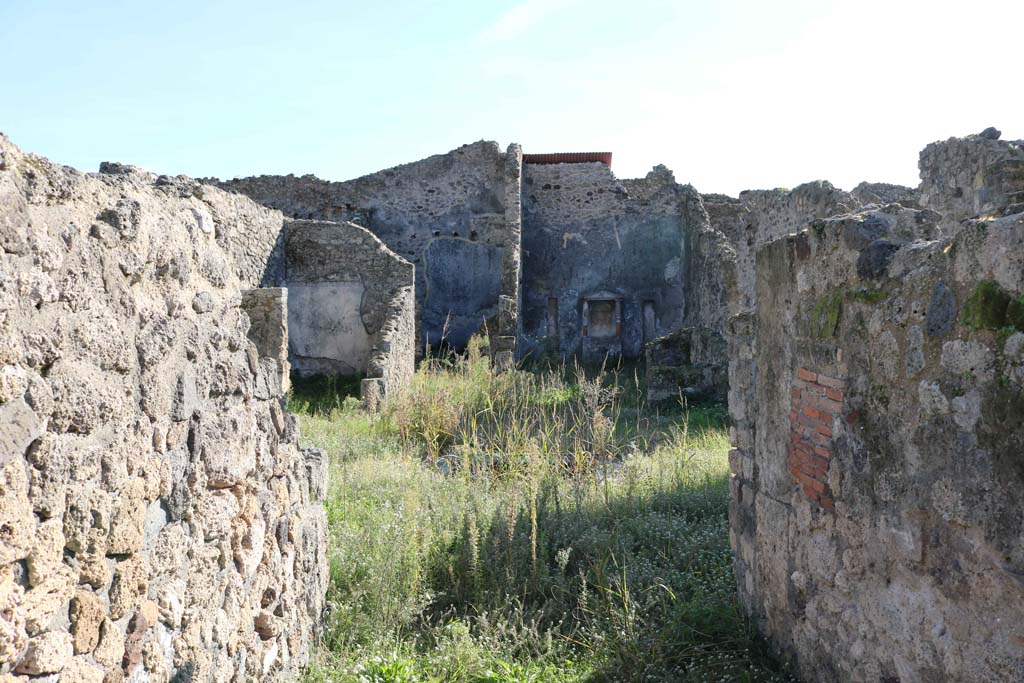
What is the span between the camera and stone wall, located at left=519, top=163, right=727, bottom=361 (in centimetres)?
1717

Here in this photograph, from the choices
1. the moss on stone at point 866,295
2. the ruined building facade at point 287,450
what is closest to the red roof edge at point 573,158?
the ruined building facade at point 287,450

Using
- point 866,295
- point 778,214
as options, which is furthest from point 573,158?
point 866,295

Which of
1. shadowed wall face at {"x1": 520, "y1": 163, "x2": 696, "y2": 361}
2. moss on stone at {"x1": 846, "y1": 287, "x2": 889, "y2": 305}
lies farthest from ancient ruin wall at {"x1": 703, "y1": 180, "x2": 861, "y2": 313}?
moss on stone at {"x1": 846, "y1": 287, "x2": 889, "y2": 305}

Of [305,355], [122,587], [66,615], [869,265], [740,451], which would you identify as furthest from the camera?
[305,355]

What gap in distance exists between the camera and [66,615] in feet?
6.27

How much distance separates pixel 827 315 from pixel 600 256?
47.5ft

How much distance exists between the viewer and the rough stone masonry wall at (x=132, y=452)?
1760 mm

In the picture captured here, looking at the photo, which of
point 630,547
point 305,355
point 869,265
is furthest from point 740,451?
point 305,355

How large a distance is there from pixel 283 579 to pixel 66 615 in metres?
1.46

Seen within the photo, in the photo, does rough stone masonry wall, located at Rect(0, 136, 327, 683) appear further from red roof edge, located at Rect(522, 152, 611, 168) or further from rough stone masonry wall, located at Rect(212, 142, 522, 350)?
red roof edge, located at Rect(522, 152, 611, 168)

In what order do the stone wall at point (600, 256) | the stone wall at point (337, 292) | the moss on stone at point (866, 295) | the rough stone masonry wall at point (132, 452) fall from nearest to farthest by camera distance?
the rough stone masonry wall at point (132, 452) < the moss on stone at point (866, 295) < the stone wall at point (337, 292) < the stone wall at point (600, 256)

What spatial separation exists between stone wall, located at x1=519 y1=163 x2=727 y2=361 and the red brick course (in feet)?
44.7

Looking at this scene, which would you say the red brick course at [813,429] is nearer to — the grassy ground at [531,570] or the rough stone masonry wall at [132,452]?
the grassy ground at [531,570]

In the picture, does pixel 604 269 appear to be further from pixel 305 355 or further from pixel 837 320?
pixel 837 320
